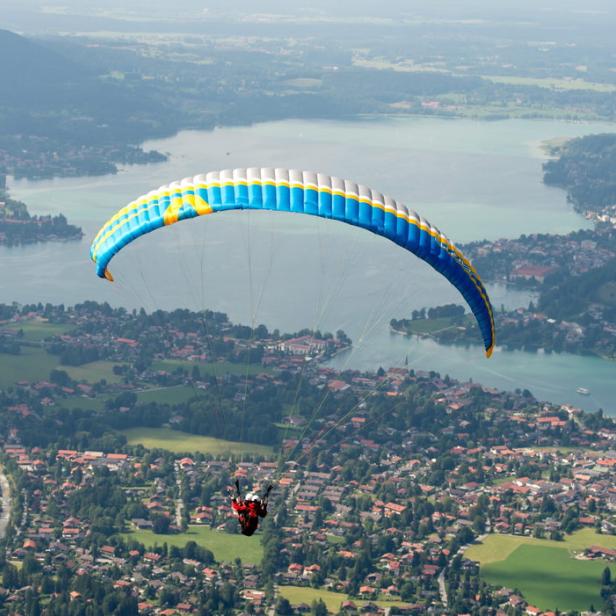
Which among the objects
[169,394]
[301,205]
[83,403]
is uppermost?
[301,205]

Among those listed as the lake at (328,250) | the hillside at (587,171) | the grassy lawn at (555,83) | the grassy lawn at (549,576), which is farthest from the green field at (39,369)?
the grassy lawn at (555,83)

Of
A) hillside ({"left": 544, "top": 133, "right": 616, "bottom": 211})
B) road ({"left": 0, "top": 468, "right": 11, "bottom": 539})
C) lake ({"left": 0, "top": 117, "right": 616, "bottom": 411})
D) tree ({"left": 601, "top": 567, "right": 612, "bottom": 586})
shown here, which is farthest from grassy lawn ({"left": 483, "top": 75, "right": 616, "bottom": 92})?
tree ({"left": 601, "top": 567, "right": 612, "bottom": 586})

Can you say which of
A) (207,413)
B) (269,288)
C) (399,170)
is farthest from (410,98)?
(207,413)

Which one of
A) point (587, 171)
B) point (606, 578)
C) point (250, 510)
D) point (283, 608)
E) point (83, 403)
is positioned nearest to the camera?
point (250, 510)

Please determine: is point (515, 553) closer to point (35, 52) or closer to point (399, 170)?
point (399, 170)

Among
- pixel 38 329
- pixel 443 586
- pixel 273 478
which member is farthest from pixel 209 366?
pixel 443 586

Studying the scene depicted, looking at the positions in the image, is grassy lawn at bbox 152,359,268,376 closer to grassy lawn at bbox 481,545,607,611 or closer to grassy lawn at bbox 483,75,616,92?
grassy lawn at bbox 481,545,607,611

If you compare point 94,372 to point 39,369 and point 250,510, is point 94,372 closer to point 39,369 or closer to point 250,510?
point 39,369
